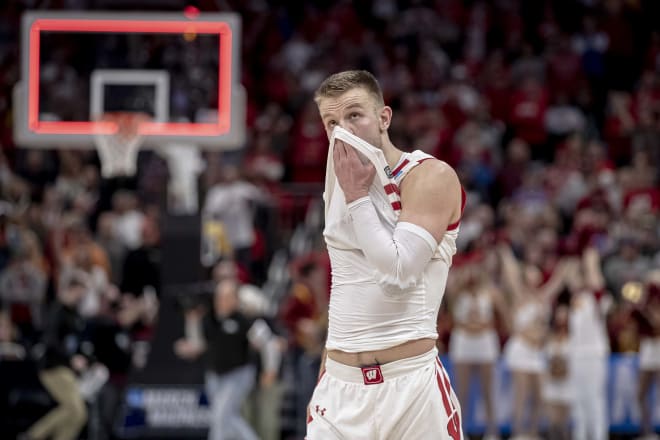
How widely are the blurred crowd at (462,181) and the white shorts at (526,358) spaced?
0.08 ft

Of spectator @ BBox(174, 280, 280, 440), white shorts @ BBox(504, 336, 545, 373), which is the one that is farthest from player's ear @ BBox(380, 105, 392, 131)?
white shorts @ BBox(504, 336, 545, 373)

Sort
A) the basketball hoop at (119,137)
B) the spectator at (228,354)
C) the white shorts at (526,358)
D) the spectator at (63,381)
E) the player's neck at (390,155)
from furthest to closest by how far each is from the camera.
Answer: the spectator at (63,381), the white shorts at (526,358), the basketball hoop at (119,137), the spectator at (228,354), the player's neck at (390,155)

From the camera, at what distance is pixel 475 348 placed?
13.3m

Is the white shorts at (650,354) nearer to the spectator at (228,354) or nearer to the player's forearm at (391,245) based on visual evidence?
the spectator at (228,354)

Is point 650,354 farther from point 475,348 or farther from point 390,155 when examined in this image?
point 390,155

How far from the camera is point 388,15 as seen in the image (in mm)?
21844

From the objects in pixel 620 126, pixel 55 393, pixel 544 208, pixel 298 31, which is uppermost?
pixel 298 31

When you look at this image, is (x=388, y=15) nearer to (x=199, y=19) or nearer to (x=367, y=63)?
(x=367, y=63)

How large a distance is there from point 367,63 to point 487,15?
2.66 metres

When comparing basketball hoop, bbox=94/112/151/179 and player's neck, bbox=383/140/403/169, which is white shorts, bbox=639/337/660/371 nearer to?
basketball hoop, bbox=94/112/151/179

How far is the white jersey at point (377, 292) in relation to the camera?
4512mm

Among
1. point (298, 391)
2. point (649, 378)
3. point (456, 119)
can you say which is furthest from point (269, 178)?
point (649, 378)

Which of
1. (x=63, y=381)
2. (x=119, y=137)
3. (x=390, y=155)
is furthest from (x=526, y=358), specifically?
(x=390, y=155)

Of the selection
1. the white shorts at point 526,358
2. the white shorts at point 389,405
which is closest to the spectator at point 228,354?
the white shorts at point 526,358
